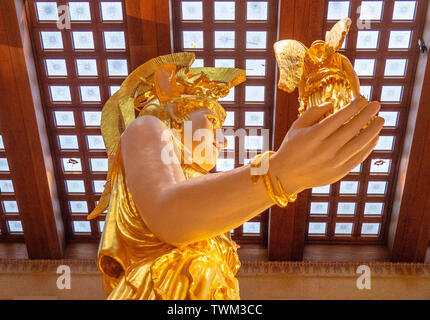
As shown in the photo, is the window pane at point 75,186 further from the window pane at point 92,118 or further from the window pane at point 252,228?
the window pane at point 252,228

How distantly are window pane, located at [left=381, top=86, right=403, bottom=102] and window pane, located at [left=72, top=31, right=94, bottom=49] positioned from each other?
570 cm

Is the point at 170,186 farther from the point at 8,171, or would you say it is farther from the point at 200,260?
the point at 8,171

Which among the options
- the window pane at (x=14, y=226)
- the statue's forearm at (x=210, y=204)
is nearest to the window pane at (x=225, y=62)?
the window pane at (x=14, y=226)

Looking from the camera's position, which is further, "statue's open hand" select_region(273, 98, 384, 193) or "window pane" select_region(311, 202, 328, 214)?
"window pane" select_region(311, 202, 328, 214)

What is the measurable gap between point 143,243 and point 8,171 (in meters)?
8.87

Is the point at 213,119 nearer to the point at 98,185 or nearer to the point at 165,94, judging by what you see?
the point at 165,94

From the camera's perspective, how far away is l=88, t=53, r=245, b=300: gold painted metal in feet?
8.20

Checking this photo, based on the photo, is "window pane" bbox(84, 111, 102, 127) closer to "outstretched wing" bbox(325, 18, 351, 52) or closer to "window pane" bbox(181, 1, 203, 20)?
"window pane" bbox(181, 1, 203, 20)

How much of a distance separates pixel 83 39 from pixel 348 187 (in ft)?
20.8

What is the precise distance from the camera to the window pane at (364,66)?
9.64 metres

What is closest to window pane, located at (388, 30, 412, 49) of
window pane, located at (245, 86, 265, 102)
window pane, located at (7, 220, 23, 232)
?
window pane, located at (245, 86, 265, 102)

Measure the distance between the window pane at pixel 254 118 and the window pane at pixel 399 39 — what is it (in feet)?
9.08
